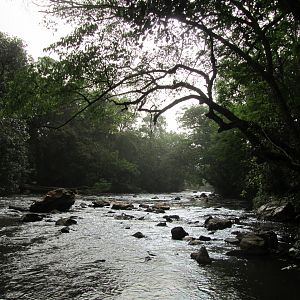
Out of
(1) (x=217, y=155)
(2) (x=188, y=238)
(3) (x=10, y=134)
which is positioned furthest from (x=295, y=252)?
(1) (x=217, y=155)

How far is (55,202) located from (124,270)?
11109 millimetres

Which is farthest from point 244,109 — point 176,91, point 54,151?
point 54,151

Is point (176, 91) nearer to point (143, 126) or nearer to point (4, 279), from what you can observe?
point (4, 279)

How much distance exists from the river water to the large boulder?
5421 mm

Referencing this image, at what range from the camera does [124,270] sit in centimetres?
732

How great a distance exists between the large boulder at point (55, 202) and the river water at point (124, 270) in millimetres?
5421

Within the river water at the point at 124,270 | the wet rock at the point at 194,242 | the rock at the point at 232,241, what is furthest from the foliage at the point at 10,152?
the rock at the point at 232,241

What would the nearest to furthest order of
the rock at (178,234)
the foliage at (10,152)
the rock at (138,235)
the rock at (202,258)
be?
1. the rock at (202,258)
2. the rock at (178,234)
3. the rock at (138,235)
4. the foliage at (10,152)

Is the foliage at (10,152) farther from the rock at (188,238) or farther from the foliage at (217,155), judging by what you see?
the rock at (188,238)

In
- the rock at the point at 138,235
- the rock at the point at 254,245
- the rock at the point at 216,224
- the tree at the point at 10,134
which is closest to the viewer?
the rock at the point at 254,245

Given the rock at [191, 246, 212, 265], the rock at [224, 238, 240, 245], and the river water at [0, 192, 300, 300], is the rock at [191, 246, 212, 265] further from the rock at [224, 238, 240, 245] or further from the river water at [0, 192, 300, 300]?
the rock at [224, 238, 240, 245]

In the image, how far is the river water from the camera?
5941 mm

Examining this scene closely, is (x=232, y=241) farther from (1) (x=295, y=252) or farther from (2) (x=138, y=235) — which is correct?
(2) (x=138, y=235)

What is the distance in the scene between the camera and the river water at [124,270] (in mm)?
5941
